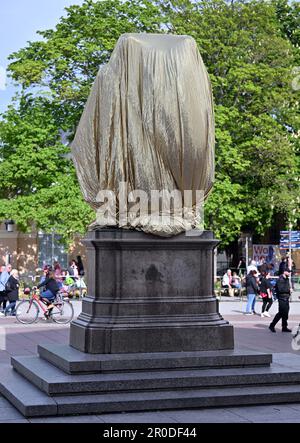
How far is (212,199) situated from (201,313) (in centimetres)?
2307

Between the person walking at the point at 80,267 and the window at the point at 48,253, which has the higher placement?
the window at the point at 48,253

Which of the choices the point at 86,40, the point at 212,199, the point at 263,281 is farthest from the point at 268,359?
the point at 86,40

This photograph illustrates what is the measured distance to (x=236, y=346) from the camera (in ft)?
37.8

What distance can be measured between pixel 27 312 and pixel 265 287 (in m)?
7.15

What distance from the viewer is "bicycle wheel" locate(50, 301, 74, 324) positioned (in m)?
21.3

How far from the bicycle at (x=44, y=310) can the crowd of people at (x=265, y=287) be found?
572cm

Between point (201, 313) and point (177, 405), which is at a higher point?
point (201, 313)

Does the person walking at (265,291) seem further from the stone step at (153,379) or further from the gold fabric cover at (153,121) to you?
the stone step at (153,379)

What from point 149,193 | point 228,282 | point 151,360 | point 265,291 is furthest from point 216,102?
point 151,360

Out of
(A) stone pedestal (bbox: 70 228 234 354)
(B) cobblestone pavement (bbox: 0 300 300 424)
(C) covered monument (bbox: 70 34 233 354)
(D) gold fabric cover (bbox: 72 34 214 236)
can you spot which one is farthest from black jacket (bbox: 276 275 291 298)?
(A) stone pedestal (bbox: 70 228 234 354)

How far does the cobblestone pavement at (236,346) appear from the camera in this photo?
804 centimetres

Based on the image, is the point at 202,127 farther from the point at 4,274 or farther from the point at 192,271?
the point at 4,274

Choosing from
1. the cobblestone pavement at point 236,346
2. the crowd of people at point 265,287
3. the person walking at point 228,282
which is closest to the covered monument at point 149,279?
the cobblestone pavement at point 236,346

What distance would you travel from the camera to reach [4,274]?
76.9 feet
